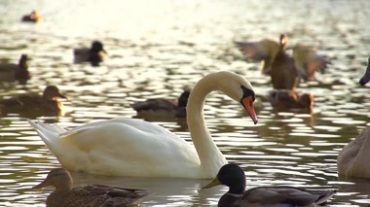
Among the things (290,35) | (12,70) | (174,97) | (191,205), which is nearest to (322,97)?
(174,97)

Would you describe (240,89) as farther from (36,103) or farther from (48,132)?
(36,103)

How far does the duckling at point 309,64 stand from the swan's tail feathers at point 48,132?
8.74 metres

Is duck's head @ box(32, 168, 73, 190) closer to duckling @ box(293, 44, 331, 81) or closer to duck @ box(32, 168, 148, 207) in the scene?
duck @ box(32, 168, 148, 207)

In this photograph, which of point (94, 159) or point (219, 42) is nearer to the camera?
point (94, 159)

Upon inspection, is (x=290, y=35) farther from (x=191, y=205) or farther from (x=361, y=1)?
(x=191, y=205)

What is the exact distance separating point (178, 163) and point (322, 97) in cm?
722

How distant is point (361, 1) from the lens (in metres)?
43.4

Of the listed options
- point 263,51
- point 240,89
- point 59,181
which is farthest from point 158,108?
point 263,51

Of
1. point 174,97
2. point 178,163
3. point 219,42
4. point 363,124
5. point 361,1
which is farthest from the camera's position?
point 361,1

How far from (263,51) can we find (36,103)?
20.2ft

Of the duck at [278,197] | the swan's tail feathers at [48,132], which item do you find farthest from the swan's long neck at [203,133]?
the duck at [278,197]

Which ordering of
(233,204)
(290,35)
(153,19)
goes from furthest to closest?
(153,19) → (290,35) → (233,204)

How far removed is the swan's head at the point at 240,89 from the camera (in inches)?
467

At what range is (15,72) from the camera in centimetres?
2061
